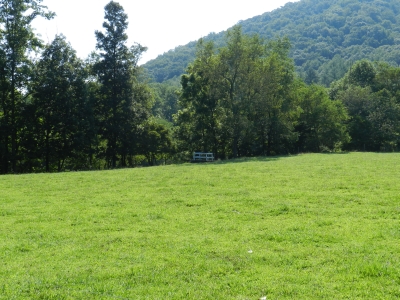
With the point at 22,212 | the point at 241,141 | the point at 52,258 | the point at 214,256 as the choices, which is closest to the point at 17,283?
the point at 52,258

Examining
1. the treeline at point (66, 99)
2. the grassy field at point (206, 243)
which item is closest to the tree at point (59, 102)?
the treeline at point (66, 99)

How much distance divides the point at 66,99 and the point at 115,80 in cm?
654

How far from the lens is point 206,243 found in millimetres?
8859

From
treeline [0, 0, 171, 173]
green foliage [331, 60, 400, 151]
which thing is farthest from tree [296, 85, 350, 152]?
treeline [0, 0, 171, 173]

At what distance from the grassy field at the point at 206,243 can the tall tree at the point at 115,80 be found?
2817 centimetres

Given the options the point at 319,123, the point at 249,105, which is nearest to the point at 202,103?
the point at 249,105

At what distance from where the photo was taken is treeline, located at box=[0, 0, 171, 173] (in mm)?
36531

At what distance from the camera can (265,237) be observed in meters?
9.20

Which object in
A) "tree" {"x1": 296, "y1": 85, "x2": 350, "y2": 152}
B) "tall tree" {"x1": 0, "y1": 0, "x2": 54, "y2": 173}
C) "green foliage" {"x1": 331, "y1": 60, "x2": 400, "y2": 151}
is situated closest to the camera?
"tall tree" {"x1": 0, "y1": 0, "x2": 54, "y2": 173}

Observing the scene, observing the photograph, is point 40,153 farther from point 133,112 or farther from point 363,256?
point 363,256

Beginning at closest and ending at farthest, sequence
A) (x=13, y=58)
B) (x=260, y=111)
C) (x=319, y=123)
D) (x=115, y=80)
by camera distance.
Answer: (x=13, y=58) → (x=115, y=80) → (x=260, y=111) → (x=319, y=123)

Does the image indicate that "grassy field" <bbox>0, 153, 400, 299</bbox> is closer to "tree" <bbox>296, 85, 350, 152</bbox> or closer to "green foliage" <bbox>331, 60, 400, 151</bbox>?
"tree" <bbox>296, 85, 350, 152</bbox>

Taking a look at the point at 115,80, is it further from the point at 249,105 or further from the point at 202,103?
the point at 249,105

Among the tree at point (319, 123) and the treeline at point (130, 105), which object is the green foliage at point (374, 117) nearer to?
the treeline at point (130, 105)
